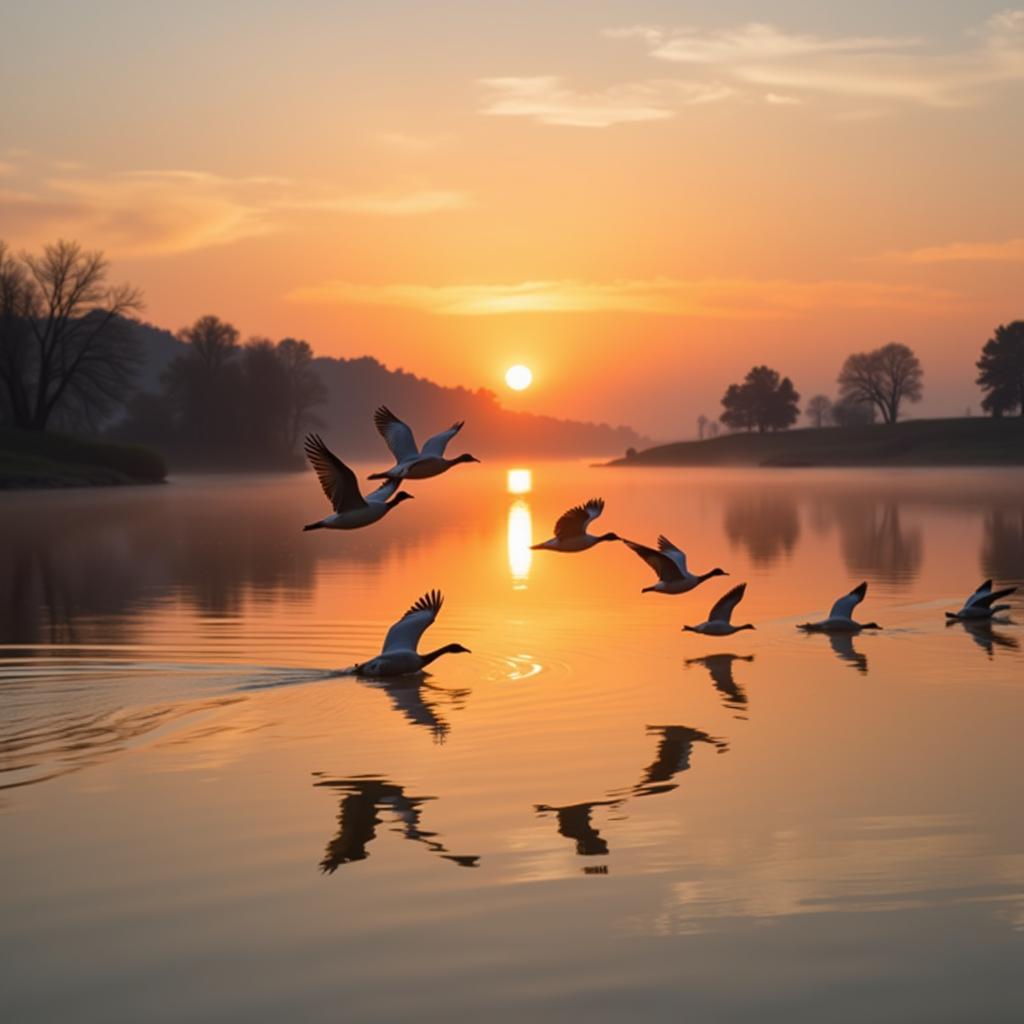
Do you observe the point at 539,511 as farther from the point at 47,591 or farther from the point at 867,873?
the point at 867,873

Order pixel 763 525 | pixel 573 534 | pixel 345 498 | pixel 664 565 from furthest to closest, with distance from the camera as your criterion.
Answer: pixel 763 525 < pixel 664 565 < pixel 573 534 < pixel 345 498

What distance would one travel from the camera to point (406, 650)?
19.0 metres

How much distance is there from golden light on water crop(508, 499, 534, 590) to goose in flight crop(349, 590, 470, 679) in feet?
39.5

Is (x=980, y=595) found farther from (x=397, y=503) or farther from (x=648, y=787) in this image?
(x=648, y=787)

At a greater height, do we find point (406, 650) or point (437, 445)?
point (437, 445)

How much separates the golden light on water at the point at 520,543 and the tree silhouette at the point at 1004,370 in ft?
396

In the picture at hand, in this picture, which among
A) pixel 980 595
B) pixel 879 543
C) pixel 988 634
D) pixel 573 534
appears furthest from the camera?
pixel 879 543

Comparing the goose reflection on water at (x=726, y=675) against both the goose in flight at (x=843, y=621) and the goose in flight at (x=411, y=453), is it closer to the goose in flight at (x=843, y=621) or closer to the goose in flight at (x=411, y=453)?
the goose in flight at (x=843, y=621)

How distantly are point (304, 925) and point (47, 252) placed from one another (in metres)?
101

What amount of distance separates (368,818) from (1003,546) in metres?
32.8

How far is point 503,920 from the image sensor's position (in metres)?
9.11

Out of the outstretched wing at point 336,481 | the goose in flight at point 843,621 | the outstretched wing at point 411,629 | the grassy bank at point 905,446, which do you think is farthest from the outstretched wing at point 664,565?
the grassy bank at point 905,446

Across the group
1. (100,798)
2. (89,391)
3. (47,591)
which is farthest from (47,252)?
(100,798)

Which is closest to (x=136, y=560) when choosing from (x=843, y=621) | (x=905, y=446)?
(x=843, y=621)
